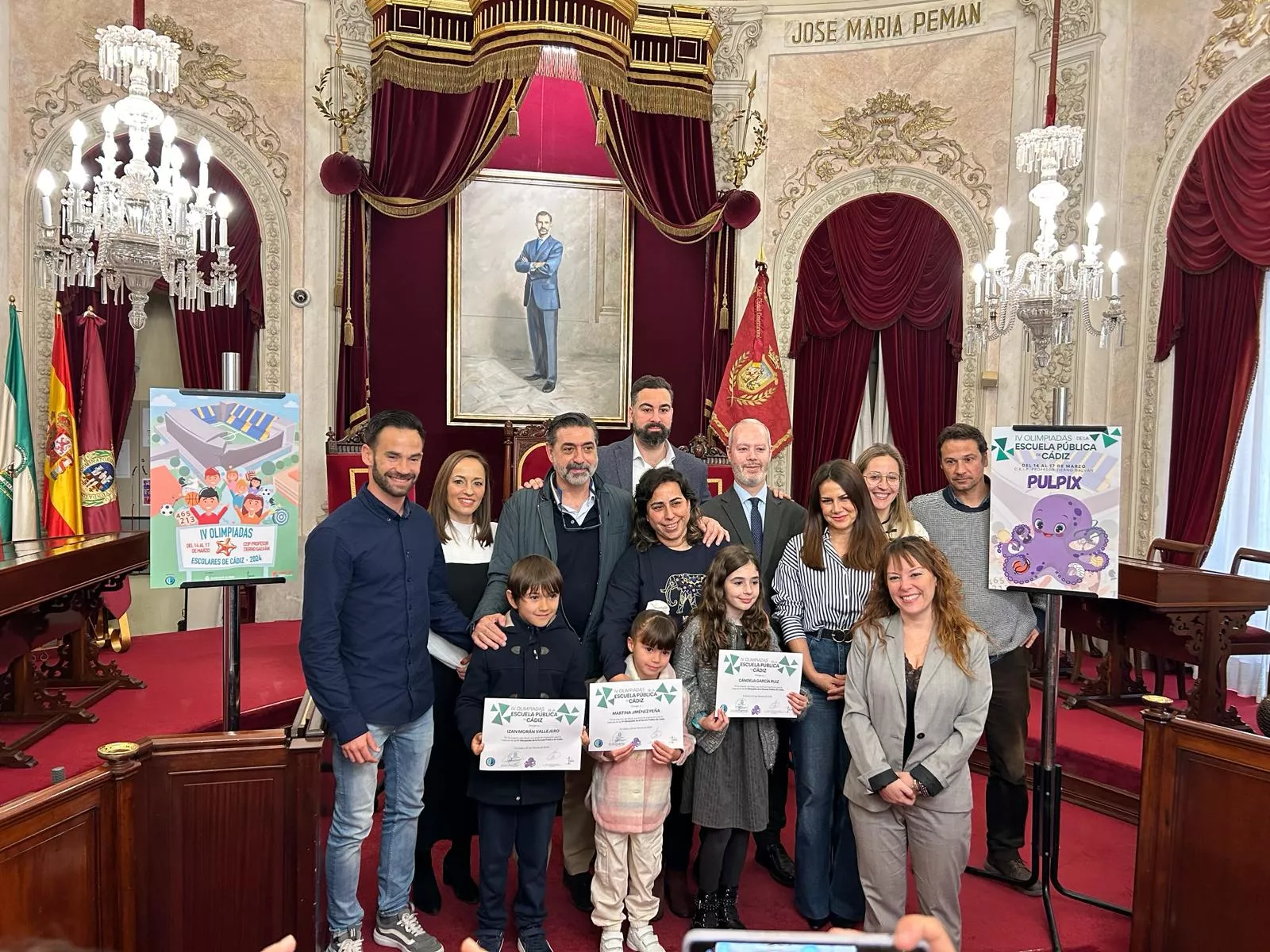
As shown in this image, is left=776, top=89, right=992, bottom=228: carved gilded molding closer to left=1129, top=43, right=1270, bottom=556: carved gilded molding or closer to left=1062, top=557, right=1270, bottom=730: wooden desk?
left=1129, top=43, right=1270, bottom=556: carved gilded molding

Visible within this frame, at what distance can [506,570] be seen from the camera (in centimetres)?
336

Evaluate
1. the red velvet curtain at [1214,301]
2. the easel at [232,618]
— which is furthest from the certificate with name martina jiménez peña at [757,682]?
the red velvet curtain at [1214,301]

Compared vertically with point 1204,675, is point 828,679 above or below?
above

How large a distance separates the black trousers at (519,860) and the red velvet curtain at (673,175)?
523 cm

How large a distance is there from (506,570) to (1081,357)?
4.87 metres

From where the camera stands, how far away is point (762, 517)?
3.67 meters

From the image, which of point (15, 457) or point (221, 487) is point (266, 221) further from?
point (221, 487)

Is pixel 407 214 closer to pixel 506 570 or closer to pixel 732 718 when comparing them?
pixel 506 570

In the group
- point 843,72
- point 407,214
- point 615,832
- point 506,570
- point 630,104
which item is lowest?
point 615,832

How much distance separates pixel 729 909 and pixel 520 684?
103 centimetres

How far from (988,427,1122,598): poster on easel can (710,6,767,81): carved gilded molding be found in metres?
5.12

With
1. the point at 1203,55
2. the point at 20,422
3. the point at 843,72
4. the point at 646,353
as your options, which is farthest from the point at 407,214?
the point at 1203,55

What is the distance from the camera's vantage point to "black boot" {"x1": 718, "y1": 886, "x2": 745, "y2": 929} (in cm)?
315

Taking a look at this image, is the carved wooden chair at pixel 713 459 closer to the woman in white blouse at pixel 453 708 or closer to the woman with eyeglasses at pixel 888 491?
the woman with eyeglasses at pixel 888 491
